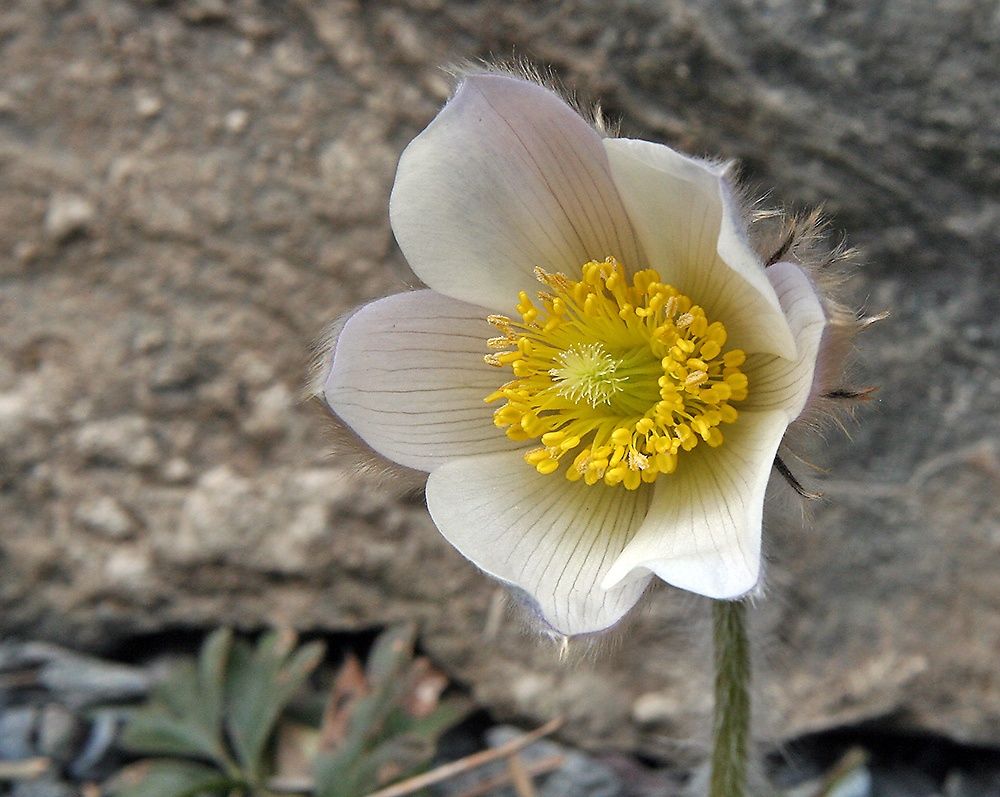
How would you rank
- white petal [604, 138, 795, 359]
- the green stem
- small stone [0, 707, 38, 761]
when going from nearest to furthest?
white petal [604, 138, 795, 359], the green stem, small stone [0, 707, 38, 761]

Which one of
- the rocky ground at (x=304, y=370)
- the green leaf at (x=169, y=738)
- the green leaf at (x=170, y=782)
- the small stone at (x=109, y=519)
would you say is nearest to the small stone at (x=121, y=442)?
the rocky ground at (x=304, y=370)

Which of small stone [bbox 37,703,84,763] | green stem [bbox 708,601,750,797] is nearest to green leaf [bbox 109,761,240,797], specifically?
small stone [bbox 37,703,84,763]

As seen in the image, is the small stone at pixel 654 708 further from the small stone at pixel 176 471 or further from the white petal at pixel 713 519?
the small stone at pixel 176 471

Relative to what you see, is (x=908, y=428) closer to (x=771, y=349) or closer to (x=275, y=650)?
(x=771, y=349)

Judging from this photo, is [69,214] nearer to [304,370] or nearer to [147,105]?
[147,105]

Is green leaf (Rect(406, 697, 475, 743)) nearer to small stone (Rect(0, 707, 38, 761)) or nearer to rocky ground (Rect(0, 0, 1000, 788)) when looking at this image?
rocky ground (Rect(0, 0, 1000, 788))

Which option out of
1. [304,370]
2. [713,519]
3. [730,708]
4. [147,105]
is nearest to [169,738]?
[304,370]
